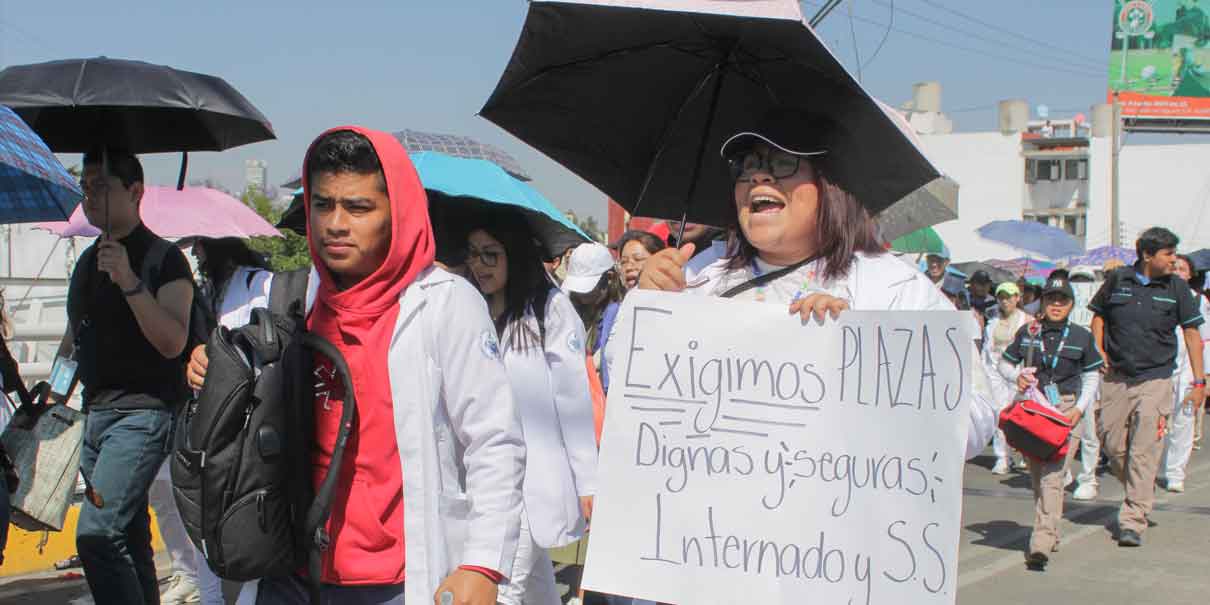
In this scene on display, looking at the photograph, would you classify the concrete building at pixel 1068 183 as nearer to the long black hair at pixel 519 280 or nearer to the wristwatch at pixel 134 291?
the long black hair at pixel 519 280

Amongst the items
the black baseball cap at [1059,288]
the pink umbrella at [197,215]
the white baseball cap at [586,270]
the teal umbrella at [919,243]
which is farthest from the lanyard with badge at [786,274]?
the teal umbrella at [919,243]

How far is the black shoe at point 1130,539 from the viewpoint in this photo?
9.02m

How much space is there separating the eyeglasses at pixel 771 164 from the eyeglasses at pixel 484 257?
2138 mm

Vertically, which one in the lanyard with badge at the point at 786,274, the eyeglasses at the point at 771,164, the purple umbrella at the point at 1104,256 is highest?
the purple umbrella at the point at 1104,256

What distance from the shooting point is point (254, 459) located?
115 inches

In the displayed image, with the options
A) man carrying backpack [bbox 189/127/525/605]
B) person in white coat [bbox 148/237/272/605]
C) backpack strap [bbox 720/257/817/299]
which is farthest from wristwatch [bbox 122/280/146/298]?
backpack strap [bbox 720/257/817/299]

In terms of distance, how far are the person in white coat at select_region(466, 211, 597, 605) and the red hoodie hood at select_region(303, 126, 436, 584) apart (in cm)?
134

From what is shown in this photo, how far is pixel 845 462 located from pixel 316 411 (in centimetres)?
123

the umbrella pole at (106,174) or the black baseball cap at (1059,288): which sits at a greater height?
the umbrella pole at (106,174)

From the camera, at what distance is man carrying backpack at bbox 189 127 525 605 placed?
3051mm

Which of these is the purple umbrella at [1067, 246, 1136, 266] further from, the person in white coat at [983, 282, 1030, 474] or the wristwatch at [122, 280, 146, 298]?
the wristwatch at [122, 280, 146, 298]

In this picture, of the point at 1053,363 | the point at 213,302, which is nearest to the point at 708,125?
the point at 213,302

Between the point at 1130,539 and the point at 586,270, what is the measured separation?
13.8 ft

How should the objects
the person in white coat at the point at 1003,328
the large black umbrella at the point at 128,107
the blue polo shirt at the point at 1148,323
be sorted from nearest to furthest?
the large black umbrella at the point at 128,107 → the blue polo shirt at the point at 1148,323 → the person in white coat at the point at 1003,328
